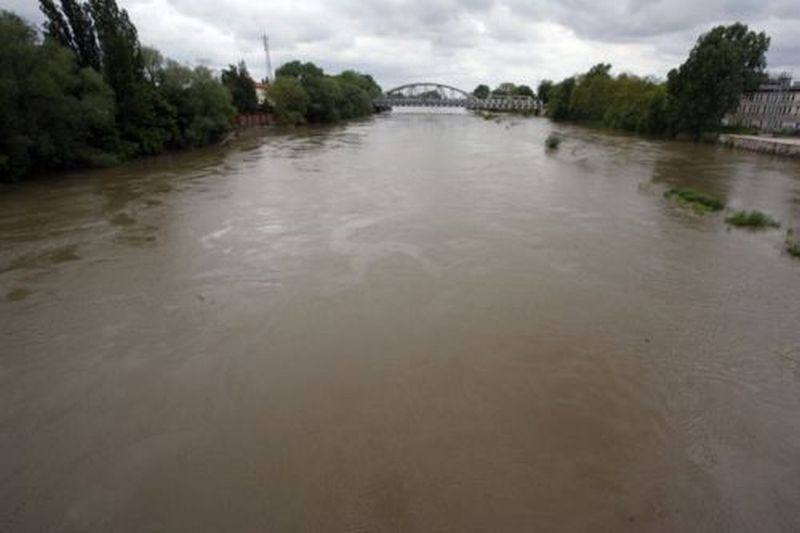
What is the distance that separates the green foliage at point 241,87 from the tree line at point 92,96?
11267 millimetres

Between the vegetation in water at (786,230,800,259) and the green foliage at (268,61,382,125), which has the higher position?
the green foliage at (268,61,382,125)

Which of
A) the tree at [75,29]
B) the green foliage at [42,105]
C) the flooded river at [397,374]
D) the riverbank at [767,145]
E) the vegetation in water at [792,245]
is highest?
the tree at [75,29]

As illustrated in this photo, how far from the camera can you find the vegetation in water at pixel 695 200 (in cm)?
1650

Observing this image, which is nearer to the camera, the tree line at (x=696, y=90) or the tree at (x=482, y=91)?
the tree line at (x=696, y=90)

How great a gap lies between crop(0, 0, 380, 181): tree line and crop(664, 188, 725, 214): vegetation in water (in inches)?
1036

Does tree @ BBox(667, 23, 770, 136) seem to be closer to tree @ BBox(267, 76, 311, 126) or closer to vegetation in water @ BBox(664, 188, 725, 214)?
vegetation in water @ BBox(664, 188, 725, 214)

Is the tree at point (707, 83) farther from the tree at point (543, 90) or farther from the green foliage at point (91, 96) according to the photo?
the tree at point (543, 90)

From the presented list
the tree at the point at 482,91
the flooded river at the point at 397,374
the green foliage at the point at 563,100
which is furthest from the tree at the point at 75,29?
the tree at the point at 482,91

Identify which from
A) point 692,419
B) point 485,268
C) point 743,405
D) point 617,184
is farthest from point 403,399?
point 617,184

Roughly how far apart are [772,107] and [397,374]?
64.9m

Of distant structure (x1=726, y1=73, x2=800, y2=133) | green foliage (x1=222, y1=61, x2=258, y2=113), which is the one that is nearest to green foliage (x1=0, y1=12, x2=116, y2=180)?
green foliage (x1=222, y1=61, x2=258, y2=113)

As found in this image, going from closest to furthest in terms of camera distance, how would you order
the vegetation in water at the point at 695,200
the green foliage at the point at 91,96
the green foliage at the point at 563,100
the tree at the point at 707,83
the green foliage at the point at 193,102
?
the vegetation in water at the point at 695,200, the green foliage at the point at 91,96, the green foliage at the point at 193,102, the tree at the point at 707,83, the green foliage at the point at 563,100

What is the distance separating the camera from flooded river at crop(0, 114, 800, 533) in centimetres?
481

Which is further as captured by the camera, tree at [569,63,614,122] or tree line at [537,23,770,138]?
tree at [569,63,614,122]
